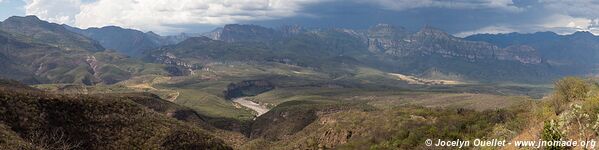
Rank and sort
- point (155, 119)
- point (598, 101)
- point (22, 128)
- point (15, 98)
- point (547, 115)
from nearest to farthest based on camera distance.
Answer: point (598, 101), point (547, 115), point (22, 128), point (15, 98), point (155, 119)

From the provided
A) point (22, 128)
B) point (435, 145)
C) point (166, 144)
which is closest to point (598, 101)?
point (435, 145)

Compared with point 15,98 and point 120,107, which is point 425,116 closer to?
point 120,107

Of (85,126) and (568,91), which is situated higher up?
(568,91)

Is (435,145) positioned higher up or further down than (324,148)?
higher up

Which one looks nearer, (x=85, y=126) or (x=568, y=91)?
(x=568, y=91)

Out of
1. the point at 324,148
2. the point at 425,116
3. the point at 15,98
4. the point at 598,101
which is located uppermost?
the point at 598,101

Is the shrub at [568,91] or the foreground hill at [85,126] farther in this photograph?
the foreground hill at [85,126]

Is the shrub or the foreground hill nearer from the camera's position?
the shrub

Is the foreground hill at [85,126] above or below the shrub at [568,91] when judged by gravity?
below
